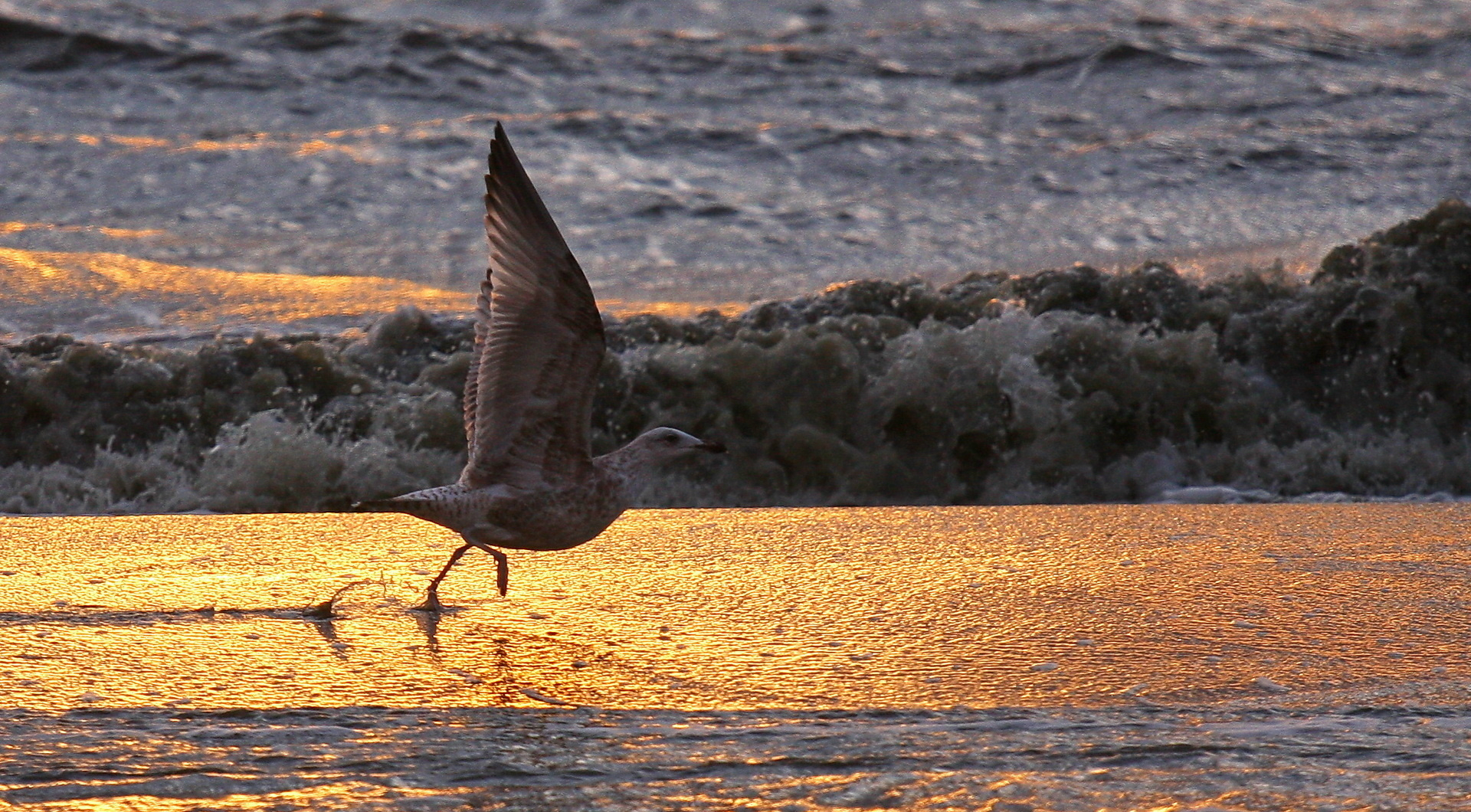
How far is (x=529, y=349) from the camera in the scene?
13.5 ft

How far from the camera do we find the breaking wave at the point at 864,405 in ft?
22.2

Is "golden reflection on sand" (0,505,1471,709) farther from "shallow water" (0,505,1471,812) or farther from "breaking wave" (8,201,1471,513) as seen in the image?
"breaking wave" (8,201,1471,513)

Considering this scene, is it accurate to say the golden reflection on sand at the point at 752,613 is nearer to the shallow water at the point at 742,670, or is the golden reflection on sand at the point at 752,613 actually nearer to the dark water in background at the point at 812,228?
the shallow water at the point at 742,670

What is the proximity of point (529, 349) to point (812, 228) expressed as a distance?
7087mm

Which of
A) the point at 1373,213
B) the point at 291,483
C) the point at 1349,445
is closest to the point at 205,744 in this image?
the point at 291,483

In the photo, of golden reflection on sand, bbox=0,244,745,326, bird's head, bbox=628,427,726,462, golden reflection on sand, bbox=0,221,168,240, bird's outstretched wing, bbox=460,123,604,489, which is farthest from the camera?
golden reflection on sand, bbox=0,221,168,240

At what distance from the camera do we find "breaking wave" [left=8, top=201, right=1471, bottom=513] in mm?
6770

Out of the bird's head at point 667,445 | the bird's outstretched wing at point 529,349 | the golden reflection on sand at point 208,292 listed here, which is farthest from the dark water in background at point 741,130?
the bird's outstretched wing at point 529,349

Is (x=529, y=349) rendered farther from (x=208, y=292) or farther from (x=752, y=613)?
(x=208, y=292)

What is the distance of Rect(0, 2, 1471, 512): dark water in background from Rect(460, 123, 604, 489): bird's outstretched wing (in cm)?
240

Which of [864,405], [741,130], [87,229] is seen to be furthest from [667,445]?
[741,130]

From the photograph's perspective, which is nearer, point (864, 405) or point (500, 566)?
point (500, 566)

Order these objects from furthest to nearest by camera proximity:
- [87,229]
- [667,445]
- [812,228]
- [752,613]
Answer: [812,228] < [87,229] < [667,445] < [752,613]

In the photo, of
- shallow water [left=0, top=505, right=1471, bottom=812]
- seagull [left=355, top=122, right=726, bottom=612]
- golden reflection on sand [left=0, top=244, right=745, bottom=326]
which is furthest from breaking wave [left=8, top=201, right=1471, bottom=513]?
seagull [left=355, top=122, right=726, bottom=612]
